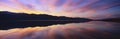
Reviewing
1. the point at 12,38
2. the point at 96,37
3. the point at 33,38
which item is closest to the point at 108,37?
the point at 96,37

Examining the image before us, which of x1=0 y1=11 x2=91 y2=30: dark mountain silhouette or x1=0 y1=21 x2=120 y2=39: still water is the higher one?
x1=0 y1=21 x2=120 y2=39: still water

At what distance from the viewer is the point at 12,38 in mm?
3748

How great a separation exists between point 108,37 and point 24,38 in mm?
1351

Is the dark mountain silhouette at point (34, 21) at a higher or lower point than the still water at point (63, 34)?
lower

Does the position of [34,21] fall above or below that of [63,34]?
below

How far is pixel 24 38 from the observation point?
3.64 m

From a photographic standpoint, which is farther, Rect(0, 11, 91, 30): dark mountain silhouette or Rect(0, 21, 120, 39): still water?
Rect(0, 11, 91, 30): dark mountain silhouette

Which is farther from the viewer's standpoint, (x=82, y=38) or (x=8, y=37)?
(x=8, y=37)

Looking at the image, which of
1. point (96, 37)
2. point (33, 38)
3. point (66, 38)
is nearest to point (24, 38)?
point (33, 38)

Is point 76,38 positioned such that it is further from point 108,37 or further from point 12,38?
point 12,38

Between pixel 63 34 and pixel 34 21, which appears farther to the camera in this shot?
pixel 34 21

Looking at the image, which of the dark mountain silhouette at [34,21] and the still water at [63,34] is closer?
the still water at [63,34]

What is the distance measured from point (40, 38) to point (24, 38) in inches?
10.0

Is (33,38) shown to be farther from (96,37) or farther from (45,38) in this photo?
(96,37)
